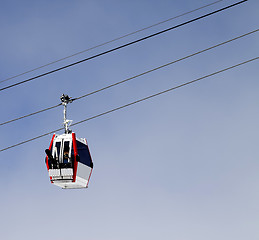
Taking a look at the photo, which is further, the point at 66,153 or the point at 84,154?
the point at 84,154

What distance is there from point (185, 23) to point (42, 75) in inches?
214

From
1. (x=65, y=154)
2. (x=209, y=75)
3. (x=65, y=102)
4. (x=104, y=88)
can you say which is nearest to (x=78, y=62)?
(x=104, y=88)

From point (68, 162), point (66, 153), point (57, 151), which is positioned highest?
point (57, 151)

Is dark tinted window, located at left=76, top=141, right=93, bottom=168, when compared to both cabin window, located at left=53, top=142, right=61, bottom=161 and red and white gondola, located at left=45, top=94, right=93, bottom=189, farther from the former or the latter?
cabin window, located at left=53, top=142, right=61, bottom=161

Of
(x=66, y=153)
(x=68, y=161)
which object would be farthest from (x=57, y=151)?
(x=68, y=161)

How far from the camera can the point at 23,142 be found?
16.5 metres

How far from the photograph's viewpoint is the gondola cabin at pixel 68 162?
20.1 meters

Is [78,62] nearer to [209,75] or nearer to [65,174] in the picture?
[209,75]

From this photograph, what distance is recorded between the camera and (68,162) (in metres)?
20.5

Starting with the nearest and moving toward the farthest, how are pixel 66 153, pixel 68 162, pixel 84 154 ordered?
pixel 68 162 < pixel 66 153 < pixel 84 154

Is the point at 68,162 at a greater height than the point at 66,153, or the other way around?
the point at 66,153

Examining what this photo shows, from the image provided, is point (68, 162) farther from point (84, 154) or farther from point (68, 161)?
point (84, 154)

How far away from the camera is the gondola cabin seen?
2006cm

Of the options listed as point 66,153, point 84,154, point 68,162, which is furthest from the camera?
point 84,154
